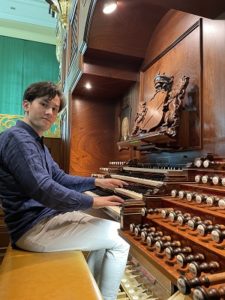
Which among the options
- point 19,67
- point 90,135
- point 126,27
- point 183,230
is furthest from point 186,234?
point 19,67

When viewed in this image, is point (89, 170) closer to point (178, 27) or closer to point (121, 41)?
point (121, 41)

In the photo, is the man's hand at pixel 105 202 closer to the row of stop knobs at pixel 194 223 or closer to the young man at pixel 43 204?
the young man at pixel 43 204

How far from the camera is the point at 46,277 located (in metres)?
1.02

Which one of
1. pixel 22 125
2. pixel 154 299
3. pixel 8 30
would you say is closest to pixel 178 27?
pixel 22 125

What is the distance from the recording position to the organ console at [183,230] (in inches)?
25.5

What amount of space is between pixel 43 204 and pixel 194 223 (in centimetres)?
69

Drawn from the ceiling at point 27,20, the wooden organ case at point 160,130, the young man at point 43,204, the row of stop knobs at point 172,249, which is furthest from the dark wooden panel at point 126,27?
the ceiling at point 27,20

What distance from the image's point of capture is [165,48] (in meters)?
2.19

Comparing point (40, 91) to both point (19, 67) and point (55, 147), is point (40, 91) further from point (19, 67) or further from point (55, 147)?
point (19, 67)

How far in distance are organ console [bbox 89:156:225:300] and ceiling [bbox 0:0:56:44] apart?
7.65 metres

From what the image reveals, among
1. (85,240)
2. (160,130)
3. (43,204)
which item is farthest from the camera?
(160,130)

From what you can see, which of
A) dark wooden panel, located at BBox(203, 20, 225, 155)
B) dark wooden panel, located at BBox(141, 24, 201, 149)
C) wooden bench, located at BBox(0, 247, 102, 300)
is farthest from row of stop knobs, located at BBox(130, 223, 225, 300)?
dark wooden panel, located at BBox(141, 24, 201, 149)

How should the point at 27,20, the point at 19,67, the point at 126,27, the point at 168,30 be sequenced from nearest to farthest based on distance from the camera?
1. the point at 168,30
2. the point at 126,27
3. the point at 27,20
4. the point at 19,67

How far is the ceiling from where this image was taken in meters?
7.12
